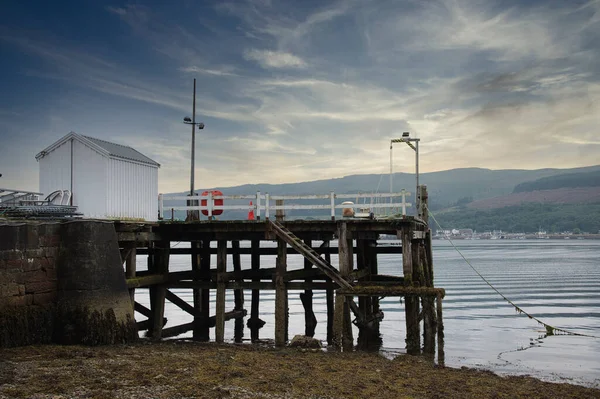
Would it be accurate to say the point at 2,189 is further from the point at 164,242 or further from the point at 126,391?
the point at 126,391

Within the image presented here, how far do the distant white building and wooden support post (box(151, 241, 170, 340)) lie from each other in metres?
2.47

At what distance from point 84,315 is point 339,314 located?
801 cm

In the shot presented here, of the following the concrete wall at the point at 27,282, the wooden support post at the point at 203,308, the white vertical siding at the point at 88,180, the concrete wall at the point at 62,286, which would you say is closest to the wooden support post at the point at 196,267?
the wooden support post at the point at 203,308

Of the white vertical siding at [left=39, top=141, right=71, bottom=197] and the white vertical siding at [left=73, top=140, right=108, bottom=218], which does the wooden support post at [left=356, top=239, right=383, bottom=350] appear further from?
the white vertical siding at [left=39, top=141, right=71, bottom=197]

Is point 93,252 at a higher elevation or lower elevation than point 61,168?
lower

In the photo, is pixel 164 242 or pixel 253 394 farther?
pixel 164 242

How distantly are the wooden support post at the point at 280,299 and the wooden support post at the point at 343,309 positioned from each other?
6.77 ft

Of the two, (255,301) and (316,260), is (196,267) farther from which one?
(316,260)

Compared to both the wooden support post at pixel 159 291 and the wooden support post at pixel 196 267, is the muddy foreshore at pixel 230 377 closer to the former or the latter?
the wooden support post at pixel 159 291

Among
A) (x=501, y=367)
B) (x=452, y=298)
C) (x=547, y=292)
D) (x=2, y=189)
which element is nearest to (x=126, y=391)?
(x=2, y=189)

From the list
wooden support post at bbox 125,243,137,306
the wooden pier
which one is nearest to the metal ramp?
the wooden pier

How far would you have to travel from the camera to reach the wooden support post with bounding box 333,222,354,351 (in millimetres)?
19172

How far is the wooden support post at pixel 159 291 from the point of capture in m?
22.6

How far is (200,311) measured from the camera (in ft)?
88.6
